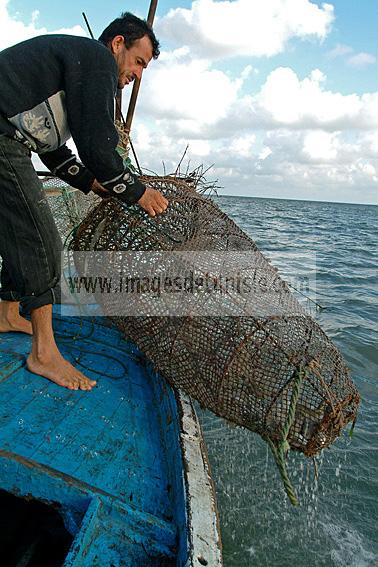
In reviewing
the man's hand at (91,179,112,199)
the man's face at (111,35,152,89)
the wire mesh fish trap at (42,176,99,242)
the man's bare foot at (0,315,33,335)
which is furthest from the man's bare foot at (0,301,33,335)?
the wire mesh fish trap at (42,176,99,242)

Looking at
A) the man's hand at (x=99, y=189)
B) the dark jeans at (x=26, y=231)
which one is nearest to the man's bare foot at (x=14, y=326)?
the dark jeans at (x=26, y=231)

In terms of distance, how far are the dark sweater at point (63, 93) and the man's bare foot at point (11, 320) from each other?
47.0 inches

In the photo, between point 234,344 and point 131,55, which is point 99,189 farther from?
point 234,344

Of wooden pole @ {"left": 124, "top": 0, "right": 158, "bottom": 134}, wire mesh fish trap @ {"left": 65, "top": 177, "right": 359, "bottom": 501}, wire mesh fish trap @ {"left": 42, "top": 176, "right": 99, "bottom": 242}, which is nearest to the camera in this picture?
wire mesh fish trap @ {"left": 65, "top": 177, "right": 359, "bottom": 501}

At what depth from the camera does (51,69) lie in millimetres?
2045

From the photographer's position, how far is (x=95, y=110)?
2031 mm

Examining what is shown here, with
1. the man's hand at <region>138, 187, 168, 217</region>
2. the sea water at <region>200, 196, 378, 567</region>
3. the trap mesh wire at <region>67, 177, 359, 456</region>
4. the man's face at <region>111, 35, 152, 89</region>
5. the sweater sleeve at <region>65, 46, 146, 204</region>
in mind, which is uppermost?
the man's face at <region>111, 35, 152, 89</region>

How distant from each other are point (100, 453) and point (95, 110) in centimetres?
160

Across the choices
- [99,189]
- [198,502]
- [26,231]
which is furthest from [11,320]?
[198,502]

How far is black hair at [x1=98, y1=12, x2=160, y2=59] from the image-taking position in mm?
2258

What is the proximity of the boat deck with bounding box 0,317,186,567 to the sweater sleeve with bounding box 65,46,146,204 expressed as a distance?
3.98ft

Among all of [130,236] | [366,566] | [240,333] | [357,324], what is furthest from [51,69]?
[357,324]

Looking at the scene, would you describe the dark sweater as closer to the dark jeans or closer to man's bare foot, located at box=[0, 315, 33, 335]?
the dark jeans

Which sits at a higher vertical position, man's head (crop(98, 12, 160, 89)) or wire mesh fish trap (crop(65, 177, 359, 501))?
man's head (crop(98, 12, 160, 89))
